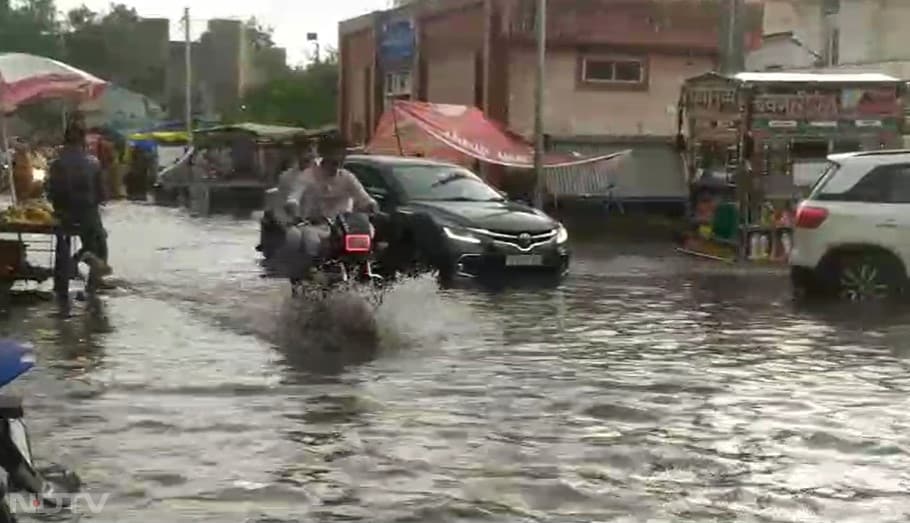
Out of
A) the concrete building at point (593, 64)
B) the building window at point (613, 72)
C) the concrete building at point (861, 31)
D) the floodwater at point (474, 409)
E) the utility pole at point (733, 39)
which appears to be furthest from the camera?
the concrete building at point (861, 31)

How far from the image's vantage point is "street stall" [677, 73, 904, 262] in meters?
21.5

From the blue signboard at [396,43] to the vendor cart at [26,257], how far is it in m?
25.7

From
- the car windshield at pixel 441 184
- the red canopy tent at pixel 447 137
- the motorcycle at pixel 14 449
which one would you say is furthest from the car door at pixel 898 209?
the red canopy tent at pixel 447 137

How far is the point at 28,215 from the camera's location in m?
15.6

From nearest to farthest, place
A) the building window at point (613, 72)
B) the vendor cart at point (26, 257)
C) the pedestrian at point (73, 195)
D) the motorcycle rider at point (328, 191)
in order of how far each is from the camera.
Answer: the motorcycle rider at point (328, 191)
the vendor cart at point (26, 257)
the pedestrian at point (73, 195)
the building window at point (613, 72)

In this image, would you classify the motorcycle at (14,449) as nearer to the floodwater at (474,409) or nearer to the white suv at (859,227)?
the floodwater at (474,409)

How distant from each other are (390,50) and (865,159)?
27835 millimetres

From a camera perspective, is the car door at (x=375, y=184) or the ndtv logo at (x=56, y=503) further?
the car door at (x=375, y=184)

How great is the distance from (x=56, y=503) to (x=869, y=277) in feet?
38.8

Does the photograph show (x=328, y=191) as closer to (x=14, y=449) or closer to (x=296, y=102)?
(x=14, y=449)

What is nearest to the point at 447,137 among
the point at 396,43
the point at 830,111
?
the point at 830,111

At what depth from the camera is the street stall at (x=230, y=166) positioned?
46281 mm

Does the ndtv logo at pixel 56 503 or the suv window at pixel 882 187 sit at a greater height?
the suv window at pixel 882 187

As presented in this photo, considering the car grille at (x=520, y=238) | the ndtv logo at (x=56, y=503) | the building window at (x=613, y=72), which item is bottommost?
the ndtv logo at (x=56, y=503)
